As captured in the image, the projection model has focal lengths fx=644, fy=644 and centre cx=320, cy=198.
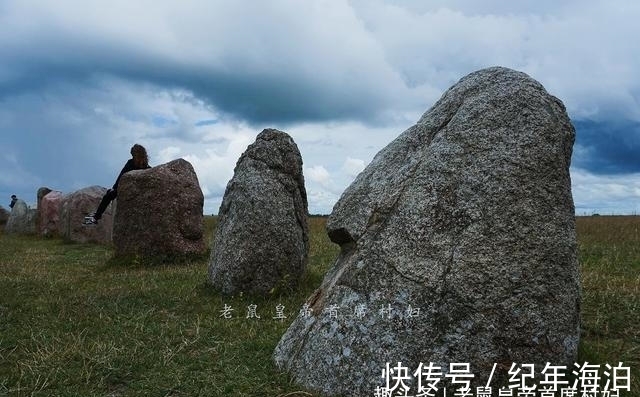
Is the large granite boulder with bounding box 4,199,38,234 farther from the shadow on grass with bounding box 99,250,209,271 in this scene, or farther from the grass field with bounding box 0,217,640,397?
the grass field with bounding box 0,217,640,397

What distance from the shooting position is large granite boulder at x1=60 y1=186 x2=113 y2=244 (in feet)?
81.2

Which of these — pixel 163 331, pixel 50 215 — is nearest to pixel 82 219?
pixel 50 215

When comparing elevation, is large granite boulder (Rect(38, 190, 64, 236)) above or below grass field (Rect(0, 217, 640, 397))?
above

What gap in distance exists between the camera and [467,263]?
577 centimetres

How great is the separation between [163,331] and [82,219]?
18.2 m

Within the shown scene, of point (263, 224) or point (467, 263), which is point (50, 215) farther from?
point (467, 263)

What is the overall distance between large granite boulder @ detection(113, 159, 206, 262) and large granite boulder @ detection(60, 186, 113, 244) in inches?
352

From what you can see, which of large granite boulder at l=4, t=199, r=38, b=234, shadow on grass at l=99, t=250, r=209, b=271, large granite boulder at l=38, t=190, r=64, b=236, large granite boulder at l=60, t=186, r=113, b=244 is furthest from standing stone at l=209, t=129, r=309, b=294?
large granite boulder at l=4, t=199, r=38, b=234

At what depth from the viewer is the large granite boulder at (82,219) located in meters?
24.8

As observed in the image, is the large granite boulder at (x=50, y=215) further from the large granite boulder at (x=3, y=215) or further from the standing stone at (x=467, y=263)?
the standing stone at (x=467, y=263)

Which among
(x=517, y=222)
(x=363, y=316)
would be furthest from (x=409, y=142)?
(x=363, y=316)

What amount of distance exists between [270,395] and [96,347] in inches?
111

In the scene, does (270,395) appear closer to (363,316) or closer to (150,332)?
(363,316)

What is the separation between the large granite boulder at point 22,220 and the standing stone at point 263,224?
2396 centimetres
